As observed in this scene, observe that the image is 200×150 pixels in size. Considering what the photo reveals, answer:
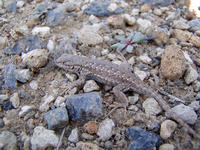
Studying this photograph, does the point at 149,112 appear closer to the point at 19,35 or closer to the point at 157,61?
the point at 157,61

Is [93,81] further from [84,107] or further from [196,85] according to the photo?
[196,85]

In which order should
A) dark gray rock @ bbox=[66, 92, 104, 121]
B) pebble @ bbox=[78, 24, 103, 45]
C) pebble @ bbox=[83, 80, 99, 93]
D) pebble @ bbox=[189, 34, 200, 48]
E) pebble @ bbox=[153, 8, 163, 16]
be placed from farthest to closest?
1. pebble @ bbox=[153, 8, 163, 16]
2. pebble @ bbox=[78, 24, 103, 45]
3. pebble @ bbox=[189, 34, 200, 48]
4. pebble @ bbox=[83, 80, 99, 93]
5. dark gray rock @ bbox=[66, 92, 104, 121]

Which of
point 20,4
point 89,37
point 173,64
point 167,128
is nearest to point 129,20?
point 89,37

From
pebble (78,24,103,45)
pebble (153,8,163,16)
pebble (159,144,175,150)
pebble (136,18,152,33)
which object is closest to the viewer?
pebble (159,144,175,150)

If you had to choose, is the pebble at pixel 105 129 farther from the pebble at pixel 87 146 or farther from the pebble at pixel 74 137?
the pebble at pixel 74 137

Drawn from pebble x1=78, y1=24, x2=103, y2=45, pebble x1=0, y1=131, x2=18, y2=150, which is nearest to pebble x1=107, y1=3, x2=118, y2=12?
pebble x1=78, y1=24, x2=103, y2=45

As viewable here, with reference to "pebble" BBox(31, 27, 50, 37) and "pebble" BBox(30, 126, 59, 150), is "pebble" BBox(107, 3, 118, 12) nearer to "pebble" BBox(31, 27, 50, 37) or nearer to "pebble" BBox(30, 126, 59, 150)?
"pebble" BBox(31, 27, 50, 37)
